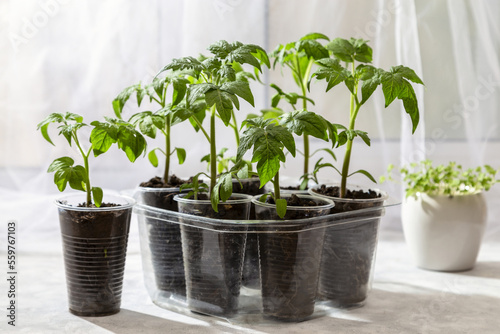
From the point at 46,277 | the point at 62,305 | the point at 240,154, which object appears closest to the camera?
the point at 240,154

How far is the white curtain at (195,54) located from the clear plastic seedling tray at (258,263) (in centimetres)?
70

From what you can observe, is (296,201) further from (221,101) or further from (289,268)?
(221,101)

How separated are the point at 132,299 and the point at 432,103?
4.26 feet

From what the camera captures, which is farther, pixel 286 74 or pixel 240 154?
pixel 286 74

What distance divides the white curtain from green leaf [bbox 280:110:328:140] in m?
1.00

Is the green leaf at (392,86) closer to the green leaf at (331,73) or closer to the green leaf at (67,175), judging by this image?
the green leaf at (331,73)

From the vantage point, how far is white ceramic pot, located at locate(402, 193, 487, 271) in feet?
5.44

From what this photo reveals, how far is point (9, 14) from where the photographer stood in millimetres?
1977

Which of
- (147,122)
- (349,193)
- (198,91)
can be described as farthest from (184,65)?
(349,193)

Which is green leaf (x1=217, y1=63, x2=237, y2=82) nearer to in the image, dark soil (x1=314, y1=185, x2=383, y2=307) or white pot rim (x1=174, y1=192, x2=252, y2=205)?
white pot rim (x1=174, y1=192, x2=252, y2=205)

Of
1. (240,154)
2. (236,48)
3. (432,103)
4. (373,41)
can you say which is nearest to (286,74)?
(373,41)

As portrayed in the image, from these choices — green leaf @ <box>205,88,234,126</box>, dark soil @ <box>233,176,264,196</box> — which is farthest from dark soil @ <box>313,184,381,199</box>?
green leaf @ <box>205,88,234,126</box>

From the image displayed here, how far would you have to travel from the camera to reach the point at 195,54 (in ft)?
7.00

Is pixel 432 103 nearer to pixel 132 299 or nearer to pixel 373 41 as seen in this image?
pixel 373 41
